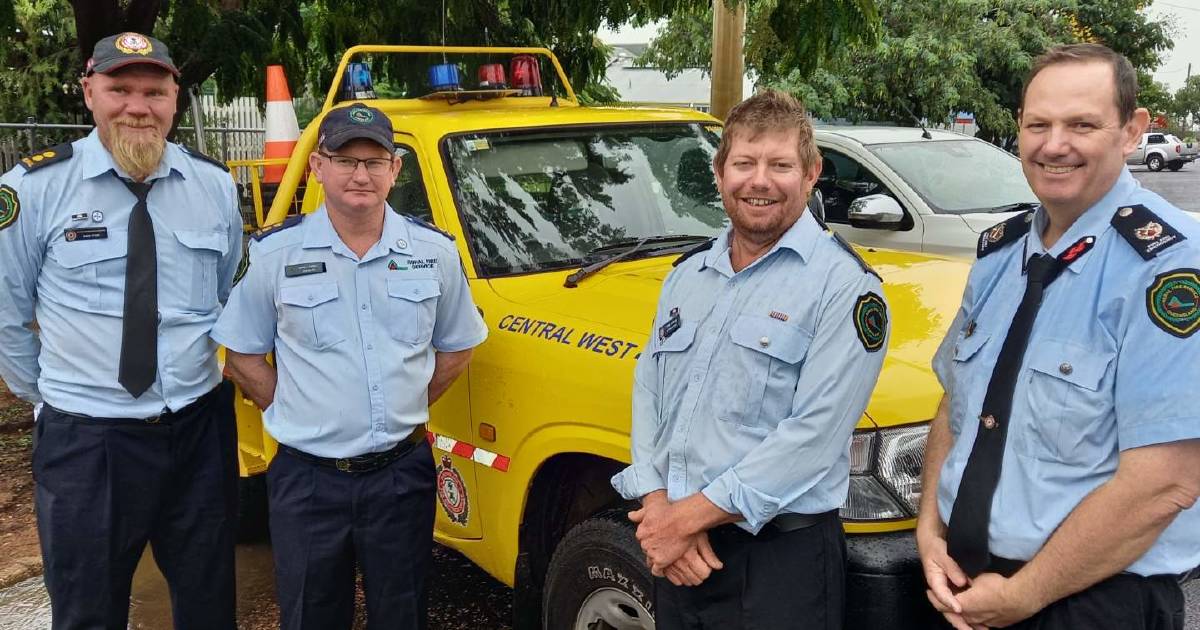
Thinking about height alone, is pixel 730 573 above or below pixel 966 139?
below

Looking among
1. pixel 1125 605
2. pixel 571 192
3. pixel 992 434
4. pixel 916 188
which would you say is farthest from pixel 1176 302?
pixel 916 188

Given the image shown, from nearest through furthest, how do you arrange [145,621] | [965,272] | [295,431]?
[295,431] → [965,272] → [145,621]

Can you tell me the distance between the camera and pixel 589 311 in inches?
119

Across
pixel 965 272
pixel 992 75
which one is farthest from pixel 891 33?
pixel 965 272

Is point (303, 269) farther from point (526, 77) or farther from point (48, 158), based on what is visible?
point (526, 77)

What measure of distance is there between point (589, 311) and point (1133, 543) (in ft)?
5.33

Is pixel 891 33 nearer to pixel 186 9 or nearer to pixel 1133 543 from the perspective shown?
pixel 186 9

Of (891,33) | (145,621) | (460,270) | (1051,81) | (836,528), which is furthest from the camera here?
(891,33)

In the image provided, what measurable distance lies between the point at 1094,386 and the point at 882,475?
76cm

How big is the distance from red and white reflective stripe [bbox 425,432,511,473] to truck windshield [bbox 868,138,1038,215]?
4200 mm

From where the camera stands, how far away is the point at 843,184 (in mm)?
7020

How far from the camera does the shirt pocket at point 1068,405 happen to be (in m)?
1.77

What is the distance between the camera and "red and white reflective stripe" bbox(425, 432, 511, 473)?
310 cm

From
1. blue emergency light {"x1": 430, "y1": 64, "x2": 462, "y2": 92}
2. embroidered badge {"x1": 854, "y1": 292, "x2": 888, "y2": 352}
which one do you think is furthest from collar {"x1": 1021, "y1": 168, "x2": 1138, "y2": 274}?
blue emergency light {"x1": 430, "y1": 64, "x2": 462, "y2": 92}
